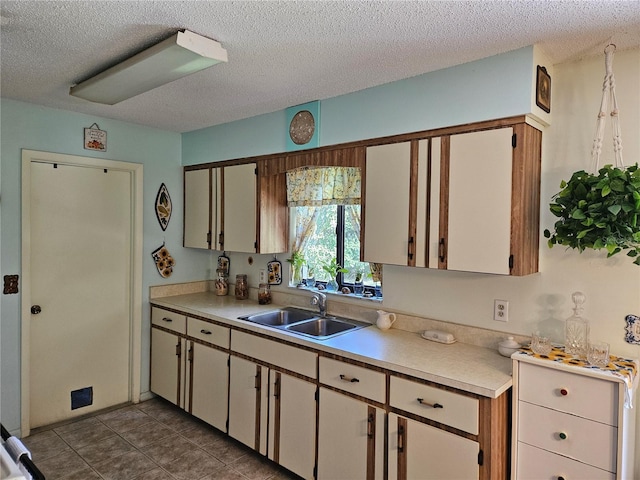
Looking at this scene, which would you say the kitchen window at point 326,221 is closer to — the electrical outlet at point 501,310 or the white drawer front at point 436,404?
the electrical outlet at point 501,310

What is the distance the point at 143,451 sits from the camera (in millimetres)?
2910

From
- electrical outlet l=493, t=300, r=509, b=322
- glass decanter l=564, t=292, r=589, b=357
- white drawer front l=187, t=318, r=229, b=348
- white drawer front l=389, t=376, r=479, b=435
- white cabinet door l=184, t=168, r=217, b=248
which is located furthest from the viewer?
white cabinet door l=184, t=168, r=217, b=248

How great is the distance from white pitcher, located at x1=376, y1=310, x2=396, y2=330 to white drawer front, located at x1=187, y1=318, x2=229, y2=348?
1059 millimetres

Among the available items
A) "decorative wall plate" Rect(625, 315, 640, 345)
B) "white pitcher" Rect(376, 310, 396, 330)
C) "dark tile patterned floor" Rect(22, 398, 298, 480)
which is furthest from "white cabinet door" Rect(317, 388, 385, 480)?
"decorative wall plate" Rect(625, 315, 640, 345)

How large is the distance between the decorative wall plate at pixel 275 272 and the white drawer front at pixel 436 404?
1.65 metres

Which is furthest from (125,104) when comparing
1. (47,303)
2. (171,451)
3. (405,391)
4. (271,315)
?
(405,391)

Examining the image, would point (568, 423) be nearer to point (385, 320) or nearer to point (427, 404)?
point (427, 404)

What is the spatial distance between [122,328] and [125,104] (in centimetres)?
182

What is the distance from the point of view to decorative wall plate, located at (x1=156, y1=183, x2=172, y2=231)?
3781 mm

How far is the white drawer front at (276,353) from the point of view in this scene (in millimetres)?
2475

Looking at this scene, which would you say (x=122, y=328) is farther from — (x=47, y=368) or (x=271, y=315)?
(x=271, y=315)

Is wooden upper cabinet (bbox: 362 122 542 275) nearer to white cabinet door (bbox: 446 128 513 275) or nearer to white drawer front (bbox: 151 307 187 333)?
white cabinet door (bbox: 446 128 513 275)

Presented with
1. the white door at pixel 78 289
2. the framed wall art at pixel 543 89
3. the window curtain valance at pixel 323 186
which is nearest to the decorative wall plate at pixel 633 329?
the framed wall art at pixel 543 89

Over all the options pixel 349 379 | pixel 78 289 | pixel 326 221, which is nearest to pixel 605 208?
pixel 349 379
